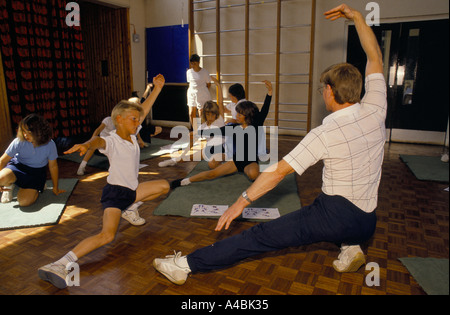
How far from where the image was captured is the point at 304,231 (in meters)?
1.45

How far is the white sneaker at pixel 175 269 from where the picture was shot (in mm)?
1576

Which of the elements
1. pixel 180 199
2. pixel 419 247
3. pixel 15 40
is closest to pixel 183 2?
pixel 15 40

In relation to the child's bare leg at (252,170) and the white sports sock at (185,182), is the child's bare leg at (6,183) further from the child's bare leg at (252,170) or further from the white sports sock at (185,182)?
the child's bare leg at (252,170)

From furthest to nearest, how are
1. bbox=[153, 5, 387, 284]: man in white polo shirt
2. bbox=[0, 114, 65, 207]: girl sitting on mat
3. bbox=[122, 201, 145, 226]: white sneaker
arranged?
bbox=[0, 114, 65, 207]: girl sitting on mat
bbox=[122, 201, 145, 226]: white sneaker
bbox=[153, 5, 387, 284]: man in white polo shirt

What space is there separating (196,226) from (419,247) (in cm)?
144

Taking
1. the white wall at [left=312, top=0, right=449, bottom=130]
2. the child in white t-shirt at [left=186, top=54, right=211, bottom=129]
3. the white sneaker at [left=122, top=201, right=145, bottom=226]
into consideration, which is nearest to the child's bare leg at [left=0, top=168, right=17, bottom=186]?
the white sneaker at [left=122, top=201, right=145, bottom=226]

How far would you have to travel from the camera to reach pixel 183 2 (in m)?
6.38

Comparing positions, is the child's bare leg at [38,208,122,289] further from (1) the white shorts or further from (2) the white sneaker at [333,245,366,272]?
(1) the white shorts

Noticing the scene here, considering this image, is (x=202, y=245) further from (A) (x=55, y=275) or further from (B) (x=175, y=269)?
(A) (x=55, y=275)

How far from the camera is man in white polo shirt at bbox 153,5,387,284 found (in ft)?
4.45

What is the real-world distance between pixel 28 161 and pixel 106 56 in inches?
181

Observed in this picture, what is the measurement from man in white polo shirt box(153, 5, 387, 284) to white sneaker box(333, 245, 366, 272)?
0.75ft

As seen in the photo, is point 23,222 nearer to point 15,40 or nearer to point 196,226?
point 196,226

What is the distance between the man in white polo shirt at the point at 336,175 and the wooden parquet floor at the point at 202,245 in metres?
0.27
